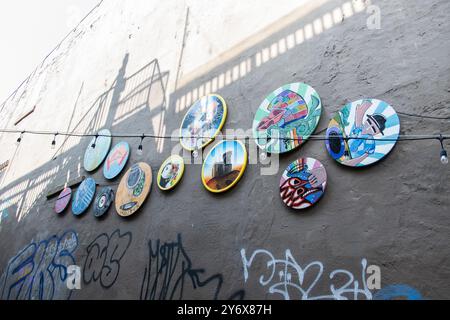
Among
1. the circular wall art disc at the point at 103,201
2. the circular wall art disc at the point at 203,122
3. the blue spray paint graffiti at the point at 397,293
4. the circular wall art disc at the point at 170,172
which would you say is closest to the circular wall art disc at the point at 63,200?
the circular wall art disc at the point at 103,201

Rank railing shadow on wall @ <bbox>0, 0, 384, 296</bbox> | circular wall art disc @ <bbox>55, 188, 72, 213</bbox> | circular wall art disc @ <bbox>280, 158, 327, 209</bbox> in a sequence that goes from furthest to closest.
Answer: circular wall art disc @ <bbox>55, 188, 72, 213</bbox>, railing shadow on wall @ <bbox>0, 0, 384, 296</bbox>, circular wall art disc @ <bbox>280, 158, 327, 209</bbox>

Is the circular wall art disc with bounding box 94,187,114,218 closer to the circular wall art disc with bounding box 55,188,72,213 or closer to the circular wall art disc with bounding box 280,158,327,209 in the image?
the circular wall art disc with bounding box 55,188,72,213

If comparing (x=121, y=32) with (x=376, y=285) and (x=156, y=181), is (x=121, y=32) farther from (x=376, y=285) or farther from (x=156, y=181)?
(x=376, y=285)

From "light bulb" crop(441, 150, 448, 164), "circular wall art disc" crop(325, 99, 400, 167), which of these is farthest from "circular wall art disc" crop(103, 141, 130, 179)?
"light bulb" crop(441, 150, 448, 164)

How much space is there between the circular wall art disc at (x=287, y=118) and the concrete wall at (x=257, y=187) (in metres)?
0.10

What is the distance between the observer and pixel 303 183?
3.32 meters

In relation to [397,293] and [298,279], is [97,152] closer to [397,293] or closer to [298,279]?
[298,279]

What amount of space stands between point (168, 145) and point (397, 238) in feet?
10.3

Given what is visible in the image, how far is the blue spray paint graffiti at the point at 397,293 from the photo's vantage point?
251cm

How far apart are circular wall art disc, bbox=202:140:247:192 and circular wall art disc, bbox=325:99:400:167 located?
0.99 metres

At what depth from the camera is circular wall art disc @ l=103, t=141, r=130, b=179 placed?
549 cm

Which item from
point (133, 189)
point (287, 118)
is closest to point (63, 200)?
point (133, 189)

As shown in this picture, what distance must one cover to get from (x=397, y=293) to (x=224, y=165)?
211 centimetres

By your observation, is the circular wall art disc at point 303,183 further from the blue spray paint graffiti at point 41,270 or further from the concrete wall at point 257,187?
the blue spray paint graffiti at point 41,270
